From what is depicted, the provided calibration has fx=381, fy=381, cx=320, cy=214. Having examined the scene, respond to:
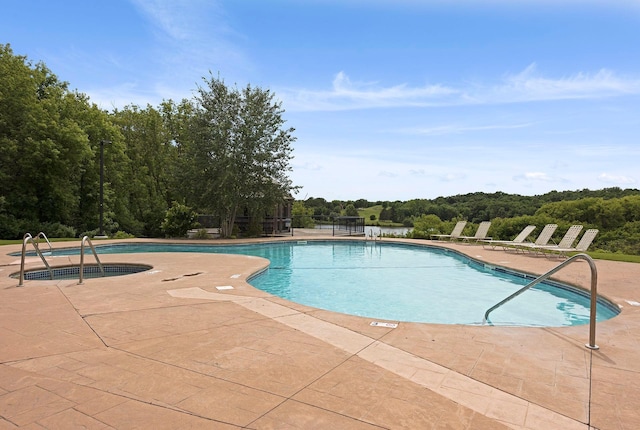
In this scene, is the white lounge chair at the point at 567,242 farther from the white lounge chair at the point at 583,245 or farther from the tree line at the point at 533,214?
the tree line at the point at 533,214

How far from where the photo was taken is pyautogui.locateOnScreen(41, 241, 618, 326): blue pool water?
21.7 ft

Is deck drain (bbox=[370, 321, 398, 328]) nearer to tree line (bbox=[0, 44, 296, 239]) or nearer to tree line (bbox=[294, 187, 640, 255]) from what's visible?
tree line (bbox=[0, 44, 296, 239])

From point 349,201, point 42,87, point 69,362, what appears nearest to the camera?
point 69,362

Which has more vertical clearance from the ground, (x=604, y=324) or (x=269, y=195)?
(x=269, y=195)

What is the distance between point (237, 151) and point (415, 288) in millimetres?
11395

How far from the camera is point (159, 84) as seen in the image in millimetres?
18641

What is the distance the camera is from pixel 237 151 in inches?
686

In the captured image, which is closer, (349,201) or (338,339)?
(338,339)

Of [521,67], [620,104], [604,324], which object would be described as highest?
[521,67]

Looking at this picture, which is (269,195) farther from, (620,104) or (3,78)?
(620,104)

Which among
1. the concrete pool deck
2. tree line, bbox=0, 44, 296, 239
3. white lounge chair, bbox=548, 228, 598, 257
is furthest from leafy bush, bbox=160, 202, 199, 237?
white lounge chair, bbox=548, 228, 598, 257

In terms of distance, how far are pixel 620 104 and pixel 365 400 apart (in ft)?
60.5

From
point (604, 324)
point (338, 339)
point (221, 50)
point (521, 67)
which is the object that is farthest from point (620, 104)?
point (338, 339)

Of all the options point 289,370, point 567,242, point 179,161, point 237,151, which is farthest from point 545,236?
point 179,161
